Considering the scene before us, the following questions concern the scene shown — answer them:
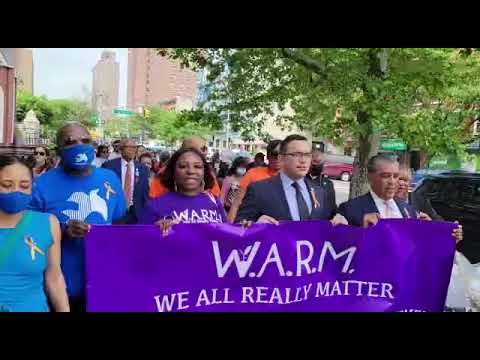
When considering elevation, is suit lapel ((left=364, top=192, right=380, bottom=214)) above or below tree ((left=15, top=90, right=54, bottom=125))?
below

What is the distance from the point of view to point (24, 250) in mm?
2699

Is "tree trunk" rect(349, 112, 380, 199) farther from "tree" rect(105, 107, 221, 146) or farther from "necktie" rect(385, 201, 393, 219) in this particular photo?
"tree" rect(105, 107, 221, 146)

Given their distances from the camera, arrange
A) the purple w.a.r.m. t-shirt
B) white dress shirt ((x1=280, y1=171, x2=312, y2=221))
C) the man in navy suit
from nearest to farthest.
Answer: the purple w.a.r.m. t-shirt < the man in navy suit < white dress shirt ((x1=280, y1=171, x2=312, y2=221))

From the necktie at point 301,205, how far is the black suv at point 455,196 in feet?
15.0

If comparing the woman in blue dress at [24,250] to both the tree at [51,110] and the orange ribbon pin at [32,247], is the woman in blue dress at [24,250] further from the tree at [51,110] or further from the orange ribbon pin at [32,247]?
the tree at [51,110]

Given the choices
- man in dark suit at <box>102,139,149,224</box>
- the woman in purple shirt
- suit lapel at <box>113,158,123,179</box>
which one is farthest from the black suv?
the woman in purple shirt

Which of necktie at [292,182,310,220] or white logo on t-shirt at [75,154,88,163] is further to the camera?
necktie at [292,182,310,220]

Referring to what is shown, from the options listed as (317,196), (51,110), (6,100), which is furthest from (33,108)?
(317,196)

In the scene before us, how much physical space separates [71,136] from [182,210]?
83 centimetres

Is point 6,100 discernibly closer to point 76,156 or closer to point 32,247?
point 76,156

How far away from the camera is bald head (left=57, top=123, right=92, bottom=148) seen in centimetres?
336

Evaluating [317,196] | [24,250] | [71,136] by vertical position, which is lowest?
[24,250]

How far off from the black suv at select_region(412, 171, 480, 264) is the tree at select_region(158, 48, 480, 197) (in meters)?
0.47

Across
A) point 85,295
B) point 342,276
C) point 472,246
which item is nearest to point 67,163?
point 85,295
